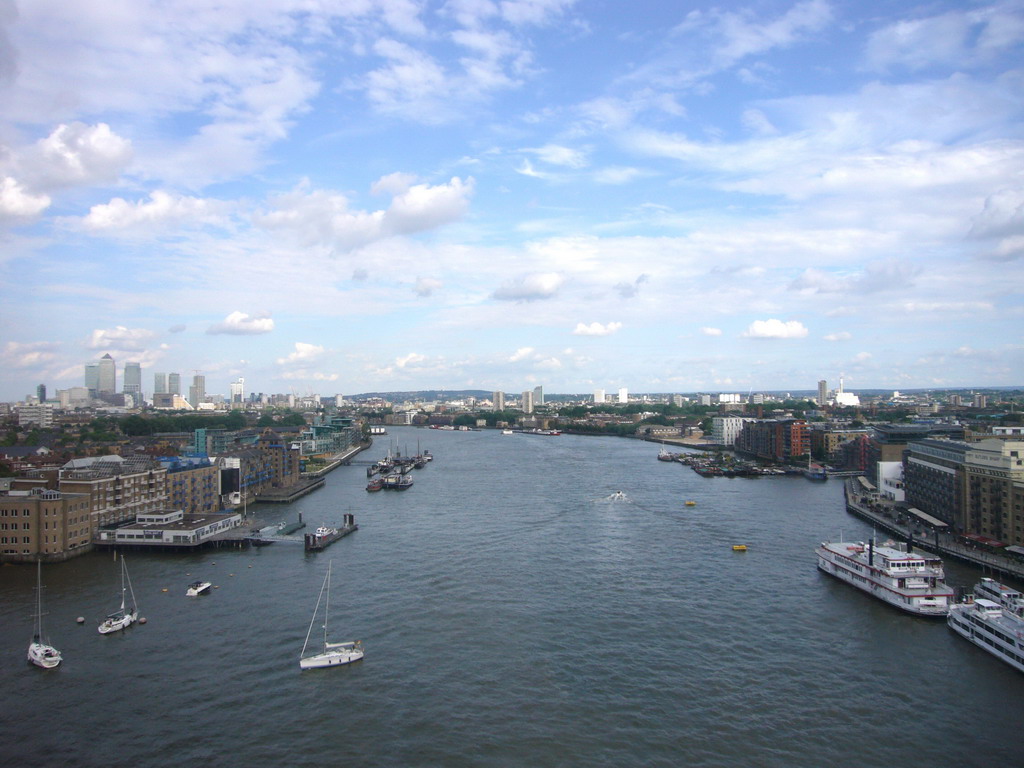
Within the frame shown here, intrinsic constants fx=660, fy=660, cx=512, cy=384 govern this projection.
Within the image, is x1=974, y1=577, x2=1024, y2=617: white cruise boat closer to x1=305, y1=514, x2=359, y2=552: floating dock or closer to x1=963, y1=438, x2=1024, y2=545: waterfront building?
x1=963, y1=438, x2=1024, y2=545: waterfront building

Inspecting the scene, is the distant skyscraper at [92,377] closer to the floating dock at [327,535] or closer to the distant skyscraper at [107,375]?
the distant skyscraper at [107,375]

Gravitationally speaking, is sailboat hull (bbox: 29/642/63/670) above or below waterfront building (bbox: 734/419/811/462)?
below

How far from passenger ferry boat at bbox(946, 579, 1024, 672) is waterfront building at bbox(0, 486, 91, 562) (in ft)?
59.3

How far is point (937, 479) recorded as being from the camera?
1798 centimetres

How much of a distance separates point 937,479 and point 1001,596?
26.4ft

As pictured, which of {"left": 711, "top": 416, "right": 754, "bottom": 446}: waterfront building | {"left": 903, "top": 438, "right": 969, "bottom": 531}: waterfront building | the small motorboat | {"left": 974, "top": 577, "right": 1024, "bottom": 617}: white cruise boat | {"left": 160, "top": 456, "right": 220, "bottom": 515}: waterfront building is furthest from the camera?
{"left": 711, "top": 416, "right": 754, "bottom": 446}: waterfront building

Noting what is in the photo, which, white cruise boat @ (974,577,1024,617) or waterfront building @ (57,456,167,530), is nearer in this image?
white cruise boat @ (974,577,1024,617)

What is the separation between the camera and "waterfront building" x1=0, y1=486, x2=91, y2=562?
1498cm

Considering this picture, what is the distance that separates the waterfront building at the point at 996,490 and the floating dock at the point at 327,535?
619 inches

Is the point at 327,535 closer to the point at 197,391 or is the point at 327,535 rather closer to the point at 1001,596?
the point at 1001,596

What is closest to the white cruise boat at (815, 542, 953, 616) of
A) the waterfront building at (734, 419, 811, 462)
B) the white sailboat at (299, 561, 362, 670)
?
the white sailboat at (299, 561, 362, 670)

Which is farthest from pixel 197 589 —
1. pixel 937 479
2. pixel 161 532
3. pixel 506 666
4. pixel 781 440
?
pixel 781 440

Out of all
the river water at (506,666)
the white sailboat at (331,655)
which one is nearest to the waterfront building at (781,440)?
the river water at (506,666)

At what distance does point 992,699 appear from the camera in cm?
841
